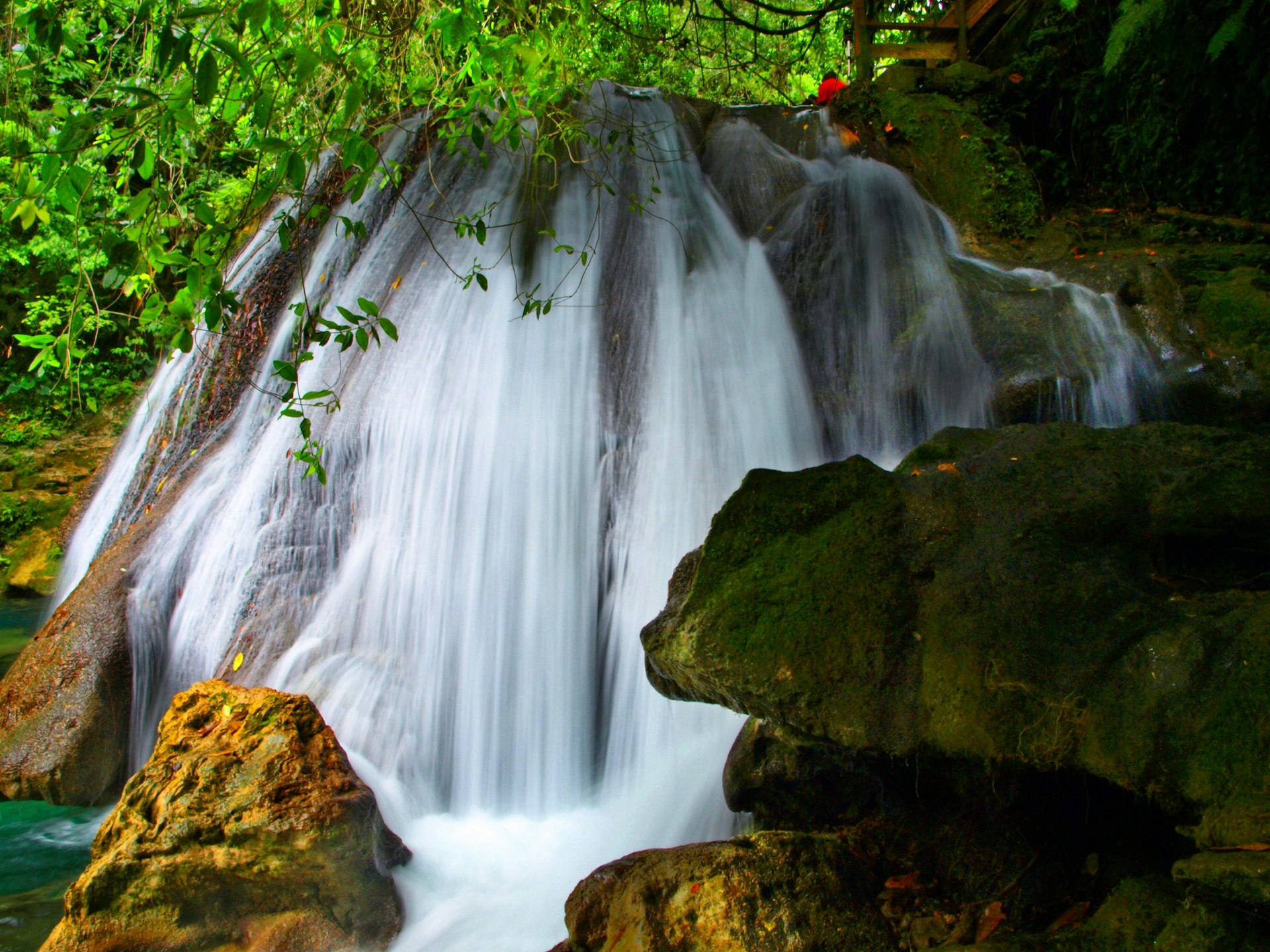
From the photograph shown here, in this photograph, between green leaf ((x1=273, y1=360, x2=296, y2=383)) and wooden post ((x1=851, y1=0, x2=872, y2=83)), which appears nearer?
green leaf ((x1=273, y1=360, x2=296, y2=383))

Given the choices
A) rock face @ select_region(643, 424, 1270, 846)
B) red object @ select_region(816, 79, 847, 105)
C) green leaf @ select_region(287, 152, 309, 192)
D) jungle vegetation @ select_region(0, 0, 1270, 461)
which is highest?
red object @ select_region(816, 79, 847, 105)

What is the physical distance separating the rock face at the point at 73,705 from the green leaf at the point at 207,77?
3.97 meters

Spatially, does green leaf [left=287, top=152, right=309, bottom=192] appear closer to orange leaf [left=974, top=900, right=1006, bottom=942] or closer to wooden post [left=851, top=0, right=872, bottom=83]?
orange leaf [left=974, top=900, right=1006, bottom=942]

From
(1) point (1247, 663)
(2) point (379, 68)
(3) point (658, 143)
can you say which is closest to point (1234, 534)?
(1) point (1247, 663)

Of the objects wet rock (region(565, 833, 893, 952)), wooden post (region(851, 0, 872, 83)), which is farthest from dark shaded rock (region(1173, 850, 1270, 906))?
wooden post (region(851, 0, 872, 83))

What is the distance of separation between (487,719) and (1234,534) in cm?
345

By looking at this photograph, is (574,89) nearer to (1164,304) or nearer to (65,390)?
(1164,304)

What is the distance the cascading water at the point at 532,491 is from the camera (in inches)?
168

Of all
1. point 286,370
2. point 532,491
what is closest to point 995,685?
point 286,370

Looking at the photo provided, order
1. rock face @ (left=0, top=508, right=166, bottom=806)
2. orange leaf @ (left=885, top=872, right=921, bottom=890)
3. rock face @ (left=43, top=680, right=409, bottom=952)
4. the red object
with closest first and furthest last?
orange leaf @ (left=885, top=872, right=921, bottom=890)
rock face @ (left=43, top=680, right=409, bottom=952)
rock face @ (left=0, top=508, right=166, bottom=806)
the red object

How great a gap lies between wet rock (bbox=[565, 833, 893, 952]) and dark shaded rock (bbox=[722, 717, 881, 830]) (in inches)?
11.3

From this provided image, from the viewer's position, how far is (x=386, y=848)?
3.63 metres

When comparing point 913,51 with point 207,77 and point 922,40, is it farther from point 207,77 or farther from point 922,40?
point 207,77

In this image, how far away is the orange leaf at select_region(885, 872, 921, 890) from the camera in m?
2.82
